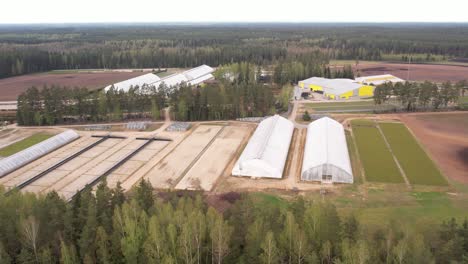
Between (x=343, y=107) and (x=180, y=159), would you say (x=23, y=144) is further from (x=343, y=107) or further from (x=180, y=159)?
(x=343, y=107)

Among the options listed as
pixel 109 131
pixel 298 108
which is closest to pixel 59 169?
pixel 109 131

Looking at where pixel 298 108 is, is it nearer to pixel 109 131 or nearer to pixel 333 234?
pixel 109 131

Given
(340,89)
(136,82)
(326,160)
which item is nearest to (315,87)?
(340,89)

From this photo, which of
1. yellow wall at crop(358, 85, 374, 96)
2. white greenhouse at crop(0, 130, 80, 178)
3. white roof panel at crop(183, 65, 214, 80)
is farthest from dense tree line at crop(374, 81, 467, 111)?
white greenhouse at crop(0, 130, 80, 178)

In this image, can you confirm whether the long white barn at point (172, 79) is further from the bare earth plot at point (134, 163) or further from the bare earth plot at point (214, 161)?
the bare earth plot at point (134, 163)

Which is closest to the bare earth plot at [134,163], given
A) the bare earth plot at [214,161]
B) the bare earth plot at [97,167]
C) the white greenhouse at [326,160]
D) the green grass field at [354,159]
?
the bare earth plot at [97,167]

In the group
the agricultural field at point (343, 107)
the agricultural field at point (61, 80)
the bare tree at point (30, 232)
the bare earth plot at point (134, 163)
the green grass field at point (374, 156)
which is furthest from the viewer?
the agricultural field at point (61, 80)

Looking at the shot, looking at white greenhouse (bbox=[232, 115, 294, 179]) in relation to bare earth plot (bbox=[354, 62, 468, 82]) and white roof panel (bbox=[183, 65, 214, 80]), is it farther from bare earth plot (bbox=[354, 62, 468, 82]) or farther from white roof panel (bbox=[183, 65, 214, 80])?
bare earth plot (bbox=[354, 62, 468, 82])
